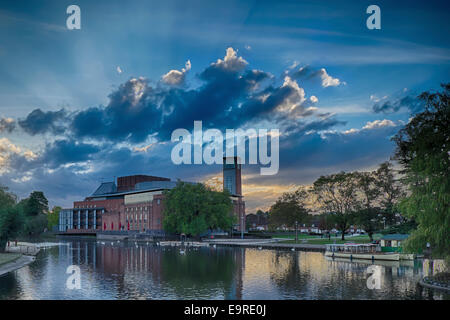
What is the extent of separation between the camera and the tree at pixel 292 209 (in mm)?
106500

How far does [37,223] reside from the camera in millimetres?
152875

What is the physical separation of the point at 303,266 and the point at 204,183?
7716 cm

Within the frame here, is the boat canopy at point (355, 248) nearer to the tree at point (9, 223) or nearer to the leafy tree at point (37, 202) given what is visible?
the tree at point (9, 223)

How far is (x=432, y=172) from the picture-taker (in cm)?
3609

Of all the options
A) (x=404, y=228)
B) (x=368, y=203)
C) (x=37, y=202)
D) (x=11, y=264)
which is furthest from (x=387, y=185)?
(x=37, y=202)

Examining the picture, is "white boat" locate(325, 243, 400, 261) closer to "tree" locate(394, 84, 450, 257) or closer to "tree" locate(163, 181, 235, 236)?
"tree" locate(394, 84, 450, 257)

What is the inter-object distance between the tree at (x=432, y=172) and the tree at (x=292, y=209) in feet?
226

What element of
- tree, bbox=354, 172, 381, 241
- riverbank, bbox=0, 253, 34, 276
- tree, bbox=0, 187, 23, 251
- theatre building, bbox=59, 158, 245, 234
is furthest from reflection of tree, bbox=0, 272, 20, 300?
theatre building, bbox=59, 158, 245, 234

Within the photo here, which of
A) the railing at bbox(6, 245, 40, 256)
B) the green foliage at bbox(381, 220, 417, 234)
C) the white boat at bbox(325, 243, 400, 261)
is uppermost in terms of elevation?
the green foliage at bbox(381, 220, 417, 234)

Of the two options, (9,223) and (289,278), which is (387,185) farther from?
(9,223)

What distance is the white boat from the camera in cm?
5943

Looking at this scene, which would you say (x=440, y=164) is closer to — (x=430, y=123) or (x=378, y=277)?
(x=430, y=123)

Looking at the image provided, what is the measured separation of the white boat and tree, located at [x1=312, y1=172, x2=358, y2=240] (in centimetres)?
Result: 2467
